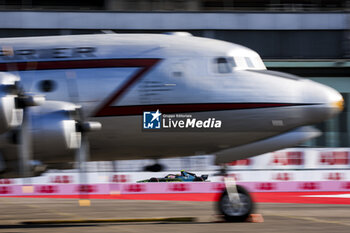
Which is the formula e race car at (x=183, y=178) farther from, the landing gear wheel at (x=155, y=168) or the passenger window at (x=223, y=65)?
the passenger window at (x=223, y=65)

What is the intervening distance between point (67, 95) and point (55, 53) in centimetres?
106

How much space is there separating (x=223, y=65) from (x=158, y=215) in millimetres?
4935

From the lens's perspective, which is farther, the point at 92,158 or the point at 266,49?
the point at 266,49

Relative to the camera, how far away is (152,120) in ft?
42.5

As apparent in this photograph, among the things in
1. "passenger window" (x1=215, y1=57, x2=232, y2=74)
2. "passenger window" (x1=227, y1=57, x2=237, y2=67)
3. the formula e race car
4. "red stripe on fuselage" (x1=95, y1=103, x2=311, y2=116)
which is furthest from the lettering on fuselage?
the formula e race car

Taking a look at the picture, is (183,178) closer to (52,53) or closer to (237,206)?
(237,206)

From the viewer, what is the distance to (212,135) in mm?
13180

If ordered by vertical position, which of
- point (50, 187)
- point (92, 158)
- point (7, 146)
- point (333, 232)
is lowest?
point (50, 187)

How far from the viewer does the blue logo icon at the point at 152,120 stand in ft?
42.3

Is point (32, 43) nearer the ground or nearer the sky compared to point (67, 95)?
nearer the sky

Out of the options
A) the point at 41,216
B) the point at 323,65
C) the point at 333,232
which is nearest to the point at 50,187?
the point at 41,216

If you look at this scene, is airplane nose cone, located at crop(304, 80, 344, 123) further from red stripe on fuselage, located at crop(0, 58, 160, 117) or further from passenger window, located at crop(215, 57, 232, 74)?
red stripe on fuselage, located at crop(0, 58, 160, 117)

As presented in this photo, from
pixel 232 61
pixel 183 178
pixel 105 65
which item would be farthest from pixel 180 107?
pixel 183 178

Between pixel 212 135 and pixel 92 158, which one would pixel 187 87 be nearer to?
pixel 212 135
